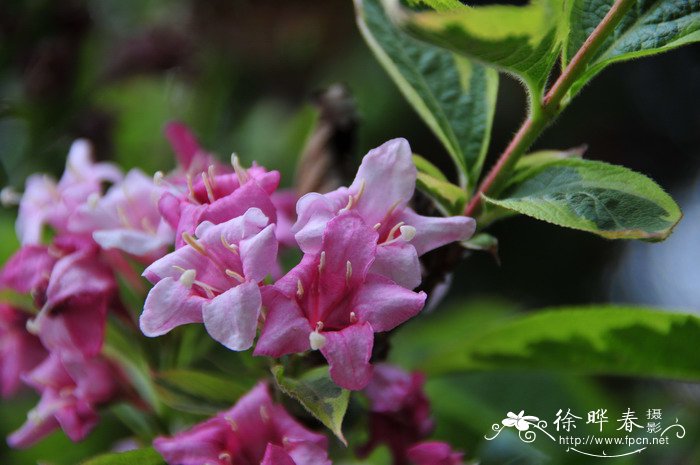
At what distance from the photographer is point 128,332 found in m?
0.89

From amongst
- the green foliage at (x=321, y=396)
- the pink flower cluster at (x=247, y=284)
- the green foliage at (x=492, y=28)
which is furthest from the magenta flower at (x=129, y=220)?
the green foliage at (x=492, y=28)

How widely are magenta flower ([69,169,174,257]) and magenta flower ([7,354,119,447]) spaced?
0.13 metres

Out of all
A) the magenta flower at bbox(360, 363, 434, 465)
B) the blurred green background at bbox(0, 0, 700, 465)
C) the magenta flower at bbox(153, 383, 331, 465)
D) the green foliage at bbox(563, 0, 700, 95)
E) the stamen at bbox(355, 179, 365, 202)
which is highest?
the green foliage at bbox(563, 0, 700, 95)

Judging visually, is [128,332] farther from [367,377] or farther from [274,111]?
[274,111]

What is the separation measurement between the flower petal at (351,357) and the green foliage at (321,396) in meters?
0.02

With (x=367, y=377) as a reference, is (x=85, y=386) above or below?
below

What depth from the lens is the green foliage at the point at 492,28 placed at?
48 cm

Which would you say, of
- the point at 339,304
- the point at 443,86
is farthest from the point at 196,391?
the point at 443,86

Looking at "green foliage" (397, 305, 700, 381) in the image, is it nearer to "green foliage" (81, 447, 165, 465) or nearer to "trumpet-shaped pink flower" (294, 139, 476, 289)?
"trumpet-shaped pink flower" (294, 139, 476, 289)

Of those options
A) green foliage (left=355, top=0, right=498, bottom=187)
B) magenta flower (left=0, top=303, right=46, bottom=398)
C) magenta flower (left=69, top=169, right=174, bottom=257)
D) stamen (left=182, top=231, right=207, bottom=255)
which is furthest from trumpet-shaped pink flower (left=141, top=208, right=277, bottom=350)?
magenta flower (left=0, top=303, right=46, bottom=398)

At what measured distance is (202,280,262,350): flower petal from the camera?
1.85ft

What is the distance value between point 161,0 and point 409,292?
168 centimetres

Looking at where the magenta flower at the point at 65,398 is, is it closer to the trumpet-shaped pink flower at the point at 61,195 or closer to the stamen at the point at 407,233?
the trumpet-shaped pink flower at the point at 61,195

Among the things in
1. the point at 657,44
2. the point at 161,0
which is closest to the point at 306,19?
the point at 161,0
